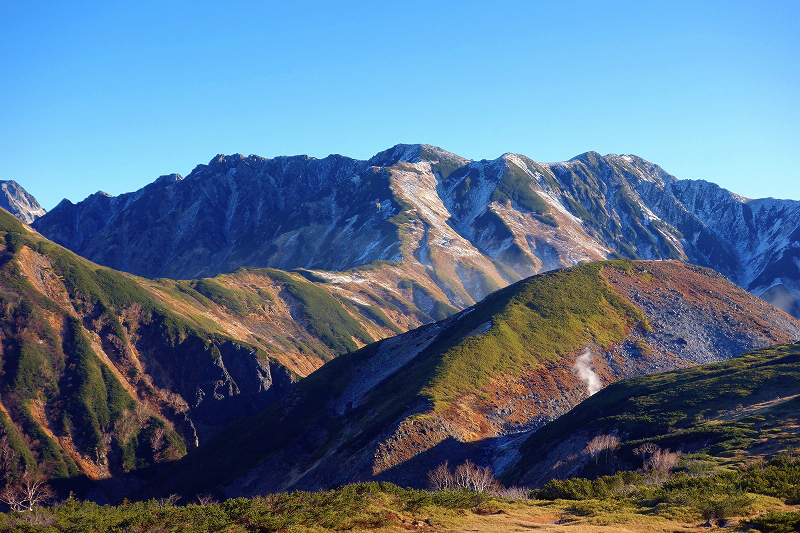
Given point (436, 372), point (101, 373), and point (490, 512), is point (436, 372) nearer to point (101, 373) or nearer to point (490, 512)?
point (490, 512)

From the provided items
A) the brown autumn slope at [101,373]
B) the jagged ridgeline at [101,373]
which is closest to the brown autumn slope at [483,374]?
the jagged ridgeline at [101,373]

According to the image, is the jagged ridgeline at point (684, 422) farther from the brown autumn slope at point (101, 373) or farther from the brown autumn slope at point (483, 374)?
the brown autumn slope at point (101, 373)

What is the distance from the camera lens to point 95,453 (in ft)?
493

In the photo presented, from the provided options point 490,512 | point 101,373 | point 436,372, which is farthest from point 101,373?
point 490,512

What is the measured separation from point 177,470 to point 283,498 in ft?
299

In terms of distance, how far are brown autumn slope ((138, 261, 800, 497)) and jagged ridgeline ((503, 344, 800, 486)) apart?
9.71m

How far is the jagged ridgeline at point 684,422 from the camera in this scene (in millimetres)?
62125

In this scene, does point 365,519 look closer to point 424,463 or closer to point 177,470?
point 424,463

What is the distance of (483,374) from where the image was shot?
349 ft

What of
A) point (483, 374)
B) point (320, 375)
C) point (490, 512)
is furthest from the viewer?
point (320, 375)

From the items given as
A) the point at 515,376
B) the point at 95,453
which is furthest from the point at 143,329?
the point at 515,376

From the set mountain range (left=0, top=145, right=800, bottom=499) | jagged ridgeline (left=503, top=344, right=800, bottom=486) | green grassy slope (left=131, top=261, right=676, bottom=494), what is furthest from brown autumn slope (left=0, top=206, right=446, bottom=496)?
jagged ridgeline (left=503, top=344, right=800, bottom=486)

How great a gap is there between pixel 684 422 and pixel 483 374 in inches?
1523

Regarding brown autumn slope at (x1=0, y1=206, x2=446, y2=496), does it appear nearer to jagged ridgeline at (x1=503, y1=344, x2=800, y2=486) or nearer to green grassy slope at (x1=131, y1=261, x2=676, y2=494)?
green grassy slope at (x1=131, y1=261, x2=676, y2=494)
